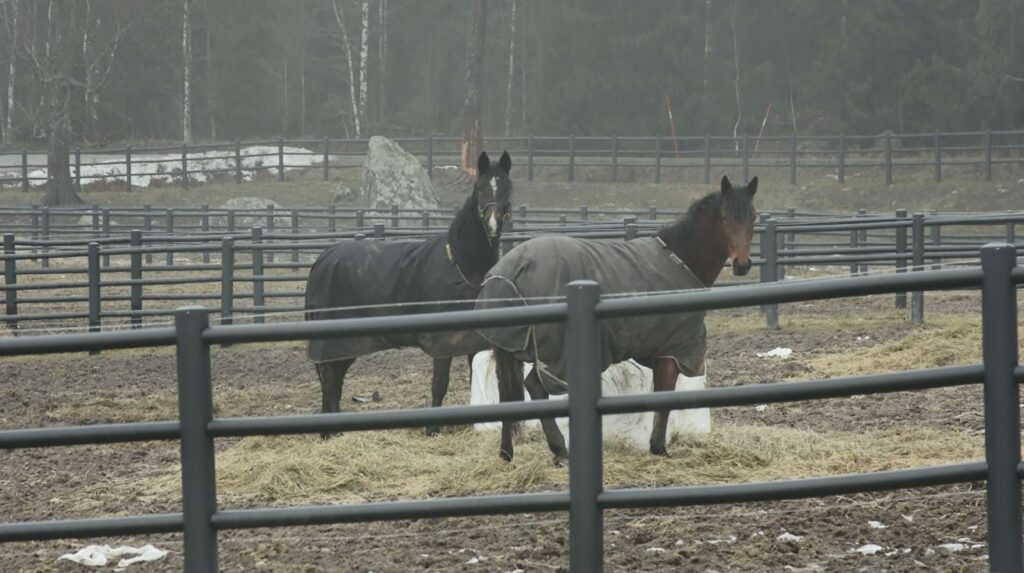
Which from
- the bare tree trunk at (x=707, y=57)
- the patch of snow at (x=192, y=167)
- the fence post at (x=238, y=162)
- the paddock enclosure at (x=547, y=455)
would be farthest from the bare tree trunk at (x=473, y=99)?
the paddock enclosure at (x=547, y=455)

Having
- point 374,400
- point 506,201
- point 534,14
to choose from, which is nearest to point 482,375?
point 506,201

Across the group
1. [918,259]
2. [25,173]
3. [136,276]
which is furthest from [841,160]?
[136,276]

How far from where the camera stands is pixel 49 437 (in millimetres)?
4203

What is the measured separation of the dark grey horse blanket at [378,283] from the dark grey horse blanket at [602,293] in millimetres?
1317

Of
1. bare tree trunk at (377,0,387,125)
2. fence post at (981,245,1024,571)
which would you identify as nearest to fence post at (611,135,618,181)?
bare tree trunk at (377,0,387,125)

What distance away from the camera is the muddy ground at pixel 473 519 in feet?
16.8

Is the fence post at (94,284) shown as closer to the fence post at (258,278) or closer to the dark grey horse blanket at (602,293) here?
the fence post at (258,278)

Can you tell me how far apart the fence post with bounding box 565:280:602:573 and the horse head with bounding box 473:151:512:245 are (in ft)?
15.2

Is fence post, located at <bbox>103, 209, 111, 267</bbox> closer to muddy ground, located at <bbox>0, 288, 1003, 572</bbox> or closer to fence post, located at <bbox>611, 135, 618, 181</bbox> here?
muddy ground, located at <bbox>0, 288, 1003, 572</bbox>

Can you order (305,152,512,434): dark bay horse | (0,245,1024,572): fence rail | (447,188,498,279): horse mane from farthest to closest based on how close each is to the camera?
(447,188,498,279): horse mane → (305,152,512,434): dark bay horse → (0,245,1024,572): fence rail

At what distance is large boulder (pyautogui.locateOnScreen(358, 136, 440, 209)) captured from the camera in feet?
97.9

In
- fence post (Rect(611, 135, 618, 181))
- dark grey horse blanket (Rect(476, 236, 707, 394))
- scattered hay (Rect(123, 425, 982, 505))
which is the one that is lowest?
scattered hay (Rect(123, 425, 982, 505))

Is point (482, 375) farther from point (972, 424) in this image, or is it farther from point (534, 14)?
point (534, 14)

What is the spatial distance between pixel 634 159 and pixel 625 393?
33682mm
